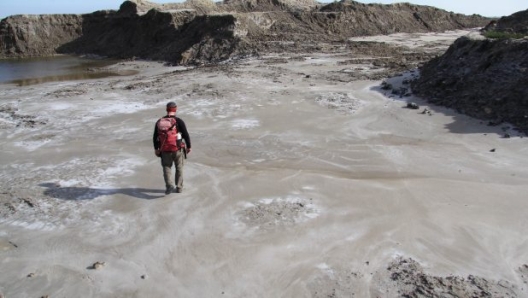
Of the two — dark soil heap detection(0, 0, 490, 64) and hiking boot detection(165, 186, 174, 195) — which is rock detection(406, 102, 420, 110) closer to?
hiking boot detection(165, 186, 174, 195)

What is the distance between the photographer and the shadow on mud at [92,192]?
6.29 meters

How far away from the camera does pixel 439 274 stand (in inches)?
173

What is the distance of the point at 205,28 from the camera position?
84.2ft

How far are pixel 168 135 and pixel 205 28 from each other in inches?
833

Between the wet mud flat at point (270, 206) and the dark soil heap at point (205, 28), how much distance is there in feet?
43.6

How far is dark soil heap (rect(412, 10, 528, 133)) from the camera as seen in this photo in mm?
9641

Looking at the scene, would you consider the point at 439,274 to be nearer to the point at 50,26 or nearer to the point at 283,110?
the point at 283,110

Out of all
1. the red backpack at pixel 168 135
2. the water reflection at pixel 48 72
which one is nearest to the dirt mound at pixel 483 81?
the red backpack at pixel 168 135

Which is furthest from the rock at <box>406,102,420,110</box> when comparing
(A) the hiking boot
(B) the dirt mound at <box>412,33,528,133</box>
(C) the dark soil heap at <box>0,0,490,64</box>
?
(C) the dark soil heap at <box>0,0,490,64</box>

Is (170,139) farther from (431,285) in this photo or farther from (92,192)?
(431,285)

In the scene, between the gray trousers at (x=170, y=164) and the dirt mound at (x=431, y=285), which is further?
the gray trousers at (x=170, y=164)

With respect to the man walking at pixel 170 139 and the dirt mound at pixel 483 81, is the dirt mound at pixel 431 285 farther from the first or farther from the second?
the dirt mound at pixel 483 81

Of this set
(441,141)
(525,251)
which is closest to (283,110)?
(441,141)

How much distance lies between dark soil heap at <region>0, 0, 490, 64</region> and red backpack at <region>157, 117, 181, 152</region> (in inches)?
642
